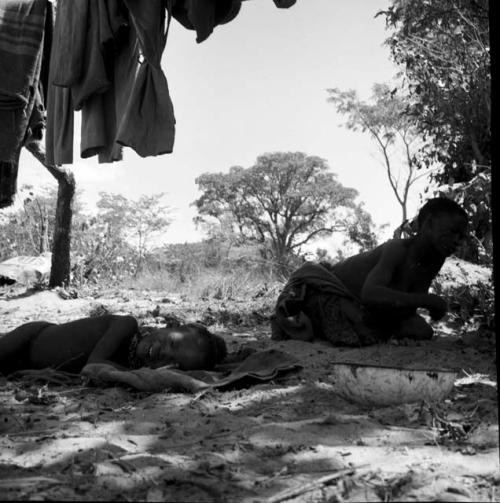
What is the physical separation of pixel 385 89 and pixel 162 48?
21.2 metres

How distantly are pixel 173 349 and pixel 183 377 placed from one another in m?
0.50

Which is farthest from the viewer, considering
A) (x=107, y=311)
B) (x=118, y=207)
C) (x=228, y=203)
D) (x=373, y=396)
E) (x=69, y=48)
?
(x=228, y=203)

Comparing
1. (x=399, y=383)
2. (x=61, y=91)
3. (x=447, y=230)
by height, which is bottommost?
(x=399, y=383)

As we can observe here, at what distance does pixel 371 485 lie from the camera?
1.85m

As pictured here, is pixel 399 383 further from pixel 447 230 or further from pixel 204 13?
pixel 204 13

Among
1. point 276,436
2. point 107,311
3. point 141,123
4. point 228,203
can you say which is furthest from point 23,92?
point 228,203

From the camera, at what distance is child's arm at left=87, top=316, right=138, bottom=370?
382 centimetres

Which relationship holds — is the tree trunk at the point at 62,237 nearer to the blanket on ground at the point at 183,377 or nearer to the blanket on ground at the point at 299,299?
the blanket on ground at the point at 299,299

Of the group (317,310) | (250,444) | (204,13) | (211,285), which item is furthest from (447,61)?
(250,444)

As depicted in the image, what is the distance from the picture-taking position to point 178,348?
3.82 meters

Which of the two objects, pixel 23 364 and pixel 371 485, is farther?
pixel 23 364

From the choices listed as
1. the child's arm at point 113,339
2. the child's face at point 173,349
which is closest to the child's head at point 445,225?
the child's face at point 173,349

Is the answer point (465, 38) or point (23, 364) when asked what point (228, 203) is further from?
point (23, 364)

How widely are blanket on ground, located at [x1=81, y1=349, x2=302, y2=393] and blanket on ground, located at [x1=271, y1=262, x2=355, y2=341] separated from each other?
4.52 ft
